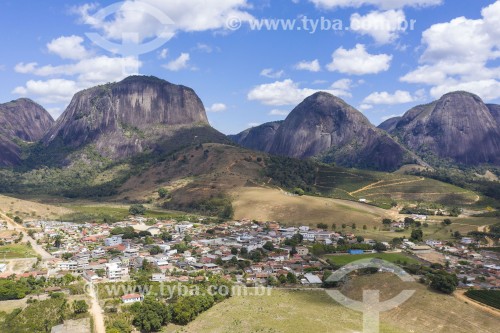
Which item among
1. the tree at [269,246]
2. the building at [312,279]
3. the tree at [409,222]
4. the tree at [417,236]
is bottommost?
the building at [312,279]

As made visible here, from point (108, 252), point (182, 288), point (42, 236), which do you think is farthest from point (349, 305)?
point (42, 236)

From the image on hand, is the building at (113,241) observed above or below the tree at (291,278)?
above

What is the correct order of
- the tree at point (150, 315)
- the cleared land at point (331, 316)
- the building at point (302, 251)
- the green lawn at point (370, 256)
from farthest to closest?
the building at point (302, 251)
the green lawn at point (370, 256)
the tree at point (150, 315)
the cleared land at point (331, 316)

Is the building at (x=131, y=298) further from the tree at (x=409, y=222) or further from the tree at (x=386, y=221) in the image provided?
the tree at (x=409, y=222)

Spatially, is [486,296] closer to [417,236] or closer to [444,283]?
[444,283]

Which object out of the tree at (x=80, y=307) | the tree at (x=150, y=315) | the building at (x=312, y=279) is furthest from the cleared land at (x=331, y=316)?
the tree at (x=80, y=307)

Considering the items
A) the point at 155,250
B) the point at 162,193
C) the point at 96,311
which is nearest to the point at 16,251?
the point at 155,250

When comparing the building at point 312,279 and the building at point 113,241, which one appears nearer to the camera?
the building at point 312,279

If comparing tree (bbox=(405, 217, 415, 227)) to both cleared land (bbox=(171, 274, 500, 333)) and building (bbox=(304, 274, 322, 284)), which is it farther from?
cleared land (bbox=(171, 274, 500, 333))

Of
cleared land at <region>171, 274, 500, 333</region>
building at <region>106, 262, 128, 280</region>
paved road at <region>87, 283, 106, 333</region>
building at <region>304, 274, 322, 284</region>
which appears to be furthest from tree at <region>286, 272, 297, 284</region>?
paved road at <region>87, 283, 106, 333</region>
